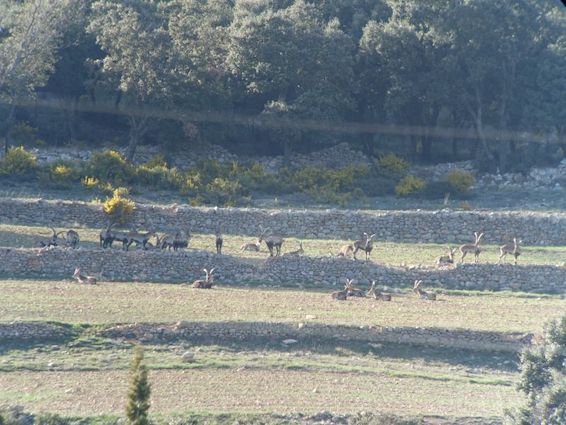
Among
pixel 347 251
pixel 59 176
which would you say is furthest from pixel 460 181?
pixel 59 176

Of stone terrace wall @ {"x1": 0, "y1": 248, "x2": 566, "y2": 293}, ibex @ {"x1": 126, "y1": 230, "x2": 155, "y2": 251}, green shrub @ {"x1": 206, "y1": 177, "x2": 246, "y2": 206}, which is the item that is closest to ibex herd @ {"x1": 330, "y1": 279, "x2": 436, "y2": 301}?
stone terrace wall @ {"x1": 0, "y1": 248, "x2": 566, "y2": 293}

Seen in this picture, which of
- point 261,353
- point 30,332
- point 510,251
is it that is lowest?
point 261,353

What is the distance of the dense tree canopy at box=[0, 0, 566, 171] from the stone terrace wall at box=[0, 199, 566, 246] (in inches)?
424

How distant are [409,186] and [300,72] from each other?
7911mm

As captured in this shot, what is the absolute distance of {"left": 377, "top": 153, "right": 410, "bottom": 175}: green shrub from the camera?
169 ft

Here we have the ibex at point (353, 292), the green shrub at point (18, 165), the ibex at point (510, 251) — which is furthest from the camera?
the green shrub at point (18, 165)

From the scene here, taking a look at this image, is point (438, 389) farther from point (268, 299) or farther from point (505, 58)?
point (505, 58)

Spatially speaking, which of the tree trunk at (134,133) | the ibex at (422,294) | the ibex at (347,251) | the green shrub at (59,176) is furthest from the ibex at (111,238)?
the tree trunk at (134,133)

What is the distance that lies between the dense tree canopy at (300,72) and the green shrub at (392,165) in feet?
9.61

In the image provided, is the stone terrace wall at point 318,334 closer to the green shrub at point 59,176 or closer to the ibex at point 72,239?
the ibex at point 72,239

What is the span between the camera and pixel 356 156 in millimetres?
54812

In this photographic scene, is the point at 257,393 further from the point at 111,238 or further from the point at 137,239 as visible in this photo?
the point at 111,238

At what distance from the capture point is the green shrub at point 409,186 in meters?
48.6

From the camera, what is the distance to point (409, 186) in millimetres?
48781
